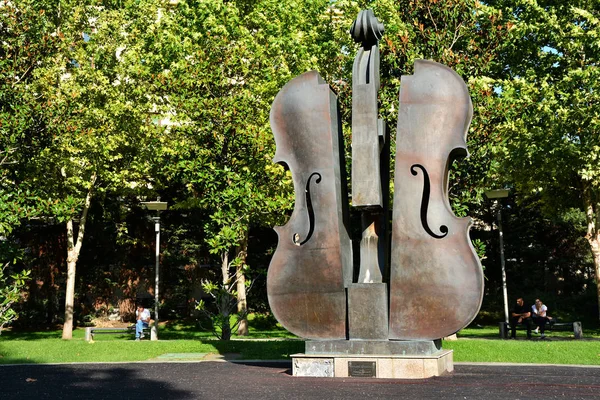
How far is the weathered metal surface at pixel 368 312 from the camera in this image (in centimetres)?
1057

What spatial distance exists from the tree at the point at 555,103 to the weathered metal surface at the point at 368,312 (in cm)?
932

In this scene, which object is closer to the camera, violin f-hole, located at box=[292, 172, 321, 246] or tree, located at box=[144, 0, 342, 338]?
violin f-hole, located at box=[292, 172, 321, 246]

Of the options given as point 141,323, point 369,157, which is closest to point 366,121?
point 369,157

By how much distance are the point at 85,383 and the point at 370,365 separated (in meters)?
4.11

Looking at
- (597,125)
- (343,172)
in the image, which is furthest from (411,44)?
(343,172)

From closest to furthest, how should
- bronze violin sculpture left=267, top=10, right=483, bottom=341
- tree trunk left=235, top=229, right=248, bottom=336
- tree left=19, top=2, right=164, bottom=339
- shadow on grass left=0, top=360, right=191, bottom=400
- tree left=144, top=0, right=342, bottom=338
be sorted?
1. shadow on grass left=0, top=360, right=191, bottom=400
2. bronze violin sculpture left=267, top=10, right=483, bottom=341
3. tree left=144, top=0, right=342, bottom=338
4. tree trunk left=235, top=229, right=248, bottom=336
5. tree left=19, top=2, right=164, bottom=339

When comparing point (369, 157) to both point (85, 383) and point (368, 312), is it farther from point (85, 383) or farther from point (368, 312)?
point (85, 383)

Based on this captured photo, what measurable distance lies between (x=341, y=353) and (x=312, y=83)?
13.9 ft

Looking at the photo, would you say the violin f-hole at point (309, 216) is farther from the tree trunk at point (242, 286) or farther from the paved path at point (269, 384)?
the tree trunk at point (242, 286)

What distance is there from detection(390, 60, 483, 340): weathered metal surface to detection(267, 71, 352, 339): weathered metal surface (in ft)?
2.84

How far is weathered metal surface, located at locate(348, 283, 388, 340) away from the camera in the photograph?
34.7ft

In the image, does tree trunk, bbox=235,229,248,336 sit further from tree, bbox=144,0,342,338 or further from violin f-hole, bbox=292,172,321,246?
violin f-hole, bbox=292,172,321,246

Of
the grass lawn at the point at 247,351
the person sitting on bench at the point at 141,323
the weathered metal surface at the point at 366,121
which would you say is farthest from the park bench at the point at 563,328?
the weathered metal surface at the point at 366,121

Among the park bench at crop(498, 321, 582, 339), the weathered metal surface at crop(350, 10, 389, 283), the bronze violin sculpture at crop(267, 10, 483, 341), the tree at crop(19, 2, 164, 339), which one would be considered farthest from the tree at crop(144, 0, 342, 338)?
the park bench at crop(498, 321, 582, 339)
